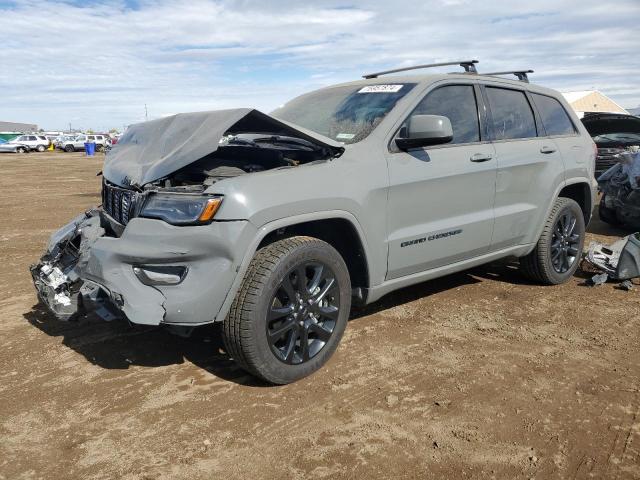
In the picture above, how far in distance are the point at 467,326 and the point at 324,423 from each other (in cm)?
178

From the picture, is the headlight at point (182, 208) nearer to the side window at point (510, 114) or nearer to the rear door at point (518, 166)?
the rear door at point (518, 166)

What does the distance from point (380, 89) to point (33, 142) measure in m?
49.4

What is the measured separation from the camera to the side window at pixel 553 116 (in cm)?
520

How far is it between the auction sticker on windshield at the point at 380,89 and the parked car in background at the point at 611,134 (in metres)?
8.88

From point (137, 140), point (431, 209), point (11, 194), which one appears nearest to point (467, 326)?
point (431, 209)

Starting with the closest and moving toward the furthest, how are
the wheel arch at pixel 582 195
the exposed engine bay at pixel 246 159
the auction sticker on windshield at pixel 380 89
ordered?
the exposed engine bay at pixel 246 159, the auction sticker on windshield at pixel 380 89, the wheel arch at pixel 582 195

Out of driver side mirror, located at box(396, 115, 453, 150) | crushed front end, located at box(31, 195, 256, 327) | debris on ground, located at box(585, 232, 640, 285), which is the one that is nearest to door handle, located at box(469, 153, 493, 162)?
driver side mirror, located at box(396, 115, 453, 150)

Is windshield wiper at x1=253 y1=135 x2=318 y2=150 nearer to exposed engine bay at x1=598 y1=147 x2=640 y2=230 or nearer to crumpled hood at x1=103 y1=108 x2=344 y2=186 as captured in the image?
crumpled hood at x1=103 y1=108 x2=344 y2=186

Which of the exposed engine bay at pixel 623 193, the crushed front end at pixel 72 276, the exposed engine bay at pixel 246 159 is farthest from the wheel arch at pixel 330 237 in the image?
the exposed engine bay at pixel 623 193

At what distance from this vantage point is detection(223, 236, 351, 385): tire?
3.12 m

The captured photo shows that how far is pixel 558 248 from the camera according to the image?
5363 mm

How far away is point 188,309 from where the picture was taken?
9.81 feet

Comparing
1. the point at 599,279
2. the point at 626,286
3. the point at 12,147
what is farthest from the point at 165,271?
the point at 12,147

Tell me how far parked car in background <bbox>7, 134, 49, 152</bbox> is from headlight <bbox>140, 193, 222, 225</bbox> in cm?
4846
